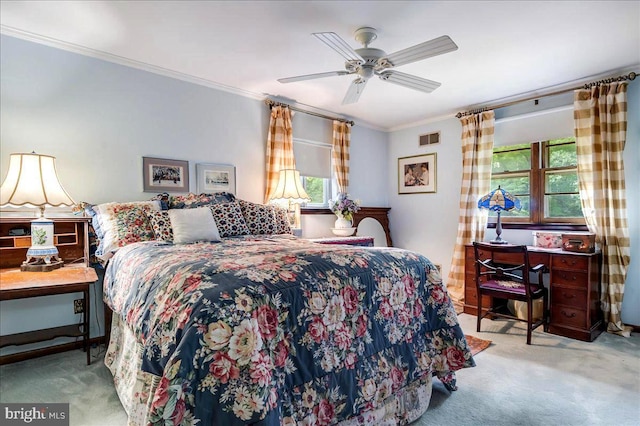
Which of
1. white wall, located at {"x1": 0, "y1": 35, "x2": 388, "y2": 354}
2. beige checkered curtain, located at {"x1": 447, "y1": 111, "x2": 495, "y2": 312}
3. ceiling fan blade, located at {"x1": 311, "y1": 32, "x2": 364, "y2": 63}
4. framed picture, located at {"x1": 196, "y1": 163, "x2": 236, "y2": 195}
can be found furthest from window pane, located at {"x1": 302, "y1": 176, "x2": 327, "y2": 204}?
ceiling fan blade, located at {"x1": 311, "y1": 32, "x2": 364, "y2": 63}

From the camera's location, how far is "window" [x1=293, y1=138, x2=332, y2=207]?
14.3ft

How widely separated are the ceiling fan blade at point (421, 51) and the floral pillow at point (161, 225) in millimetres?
1991

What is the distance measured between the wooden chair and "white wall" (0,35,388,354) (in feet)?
8.24

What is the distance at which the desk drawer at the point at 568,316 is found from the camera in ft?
9.88

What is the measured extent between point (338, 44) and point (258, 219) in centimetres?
161

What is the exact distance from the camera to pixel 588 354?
8.86ft

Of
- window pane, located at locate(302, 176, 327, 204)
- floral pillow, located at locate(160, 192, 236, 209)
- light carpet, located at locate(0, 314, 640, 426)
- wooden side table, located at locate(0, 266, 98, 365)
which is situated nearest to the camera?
light carpet, located at locate(0, 314, 640, 426)

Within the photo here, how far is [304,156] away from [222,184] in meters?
1.22

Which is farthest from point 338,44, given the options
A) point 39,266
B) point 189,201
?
point 39,266

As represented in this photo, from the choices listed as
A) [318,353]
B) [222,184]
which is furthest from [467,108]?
[318,353]

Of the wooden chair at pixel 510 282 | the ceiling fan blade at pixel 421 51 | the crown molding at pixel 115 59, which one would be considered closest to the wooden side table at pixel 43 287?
the crown molding at pixel 115 59

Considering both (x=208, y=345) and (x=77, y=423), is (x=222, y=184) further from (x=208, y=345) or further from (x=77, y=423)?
(x=208, y=345)

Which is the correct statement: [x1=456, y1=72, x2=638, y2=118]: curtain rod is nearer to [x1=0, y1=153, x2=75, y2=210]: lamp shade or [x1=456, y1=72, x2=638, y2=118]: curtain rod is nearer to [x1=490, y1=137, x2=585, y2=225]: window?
[x1=490, y1=137, x2=585, y2=225]: window

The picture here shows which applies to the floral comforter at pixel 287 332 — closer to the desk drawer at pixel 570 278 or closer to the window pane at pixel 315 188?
the desk drawer at pixel 570 278
